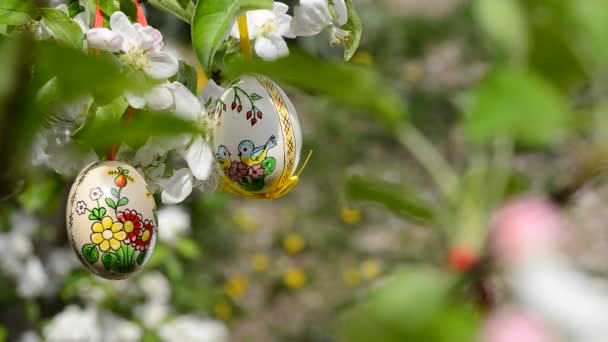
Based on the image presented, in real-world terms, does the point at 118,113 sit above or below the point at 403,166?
below

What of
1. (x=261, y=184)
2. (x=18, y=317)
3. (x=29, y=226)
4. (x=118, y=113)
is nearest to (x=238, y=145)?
(x=261, y=184)

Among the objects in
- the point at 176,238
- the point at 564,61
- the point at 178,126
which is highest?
the point at 176,238

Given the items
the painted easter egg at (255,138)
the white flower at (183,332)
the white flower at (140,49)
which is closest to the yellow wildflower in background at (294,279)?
the white flower at (183,332)

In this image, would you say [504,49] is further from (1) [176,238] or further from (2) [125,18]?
(1) [176,238]

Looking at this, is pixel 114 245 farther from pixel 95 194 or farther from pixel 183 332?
pixel 183 332

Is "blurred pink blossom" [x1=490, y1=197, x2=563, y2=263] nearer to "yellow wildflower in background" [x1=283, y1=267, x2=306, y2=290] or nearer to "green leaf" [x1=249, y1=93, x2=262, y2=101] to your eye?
"green leaf" [x1=249, y1=93, x2=262, y2=101]
